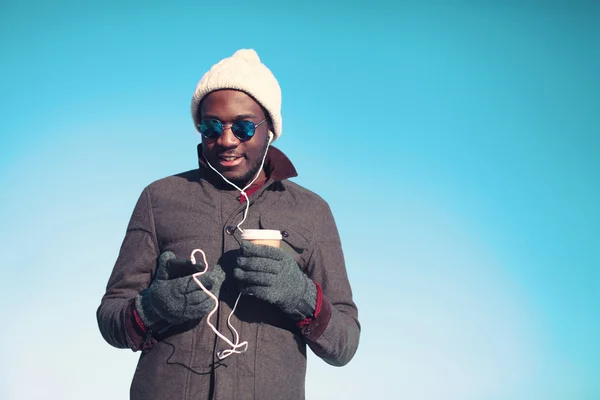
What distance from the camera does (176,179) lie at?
17.0ft

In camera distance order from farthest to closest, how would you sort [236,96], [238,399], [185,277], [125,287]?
[236,96] → [125,287] → [238,399] → [185,277]

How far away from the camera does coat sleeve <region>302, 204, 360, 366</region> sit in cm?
437

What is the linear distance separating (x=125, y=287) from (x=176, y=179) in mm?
972

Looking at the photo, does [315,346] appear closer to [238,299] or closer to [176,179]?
[238,299]

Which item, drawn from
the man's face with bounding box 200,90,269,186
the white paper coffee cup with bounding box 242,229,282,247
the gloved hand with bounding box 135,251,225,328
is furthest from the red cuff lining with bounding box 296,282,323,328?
the man's face with bounding box 200,90,269,186

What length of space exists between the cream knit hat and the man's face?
6 cm

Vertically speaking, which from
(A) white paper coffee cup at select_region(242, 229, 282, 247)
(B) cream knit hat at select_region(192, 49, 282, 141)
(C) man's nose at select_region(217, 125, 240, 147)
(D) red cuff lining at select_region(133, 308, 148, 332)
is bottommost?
(D) red cuff lining at select_region(133, 308, 148, 332)

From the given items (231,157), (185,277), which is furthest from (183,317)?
(231,157)

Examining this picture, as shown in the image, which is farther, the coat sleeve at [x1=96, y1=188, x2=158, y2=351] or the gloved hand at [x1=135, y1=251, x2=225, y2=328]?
the coat sleeve at [x1=96, y1=188, x2=158, y2=351]

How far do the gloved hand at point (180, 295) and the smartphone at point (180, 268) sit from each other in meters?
0.03

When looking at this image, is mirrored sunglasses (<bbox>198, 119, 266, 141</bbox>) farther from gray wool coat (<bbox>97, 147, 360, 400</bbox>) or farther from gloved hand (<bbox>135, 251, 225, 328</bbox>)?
gloved hand (<bbox>135, 251, 225, 328</bbox>)

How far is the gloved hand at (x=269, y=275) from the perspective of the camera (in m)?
3.94

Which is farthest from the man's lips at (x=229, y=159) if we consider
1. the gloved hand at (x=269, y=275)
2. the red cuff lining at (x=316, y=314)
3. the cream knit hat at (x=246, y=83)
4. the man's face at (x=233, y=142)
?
the red cuff lining at (x=316, y=314)

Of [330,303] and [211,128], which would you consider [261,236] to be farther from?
[211,128]
